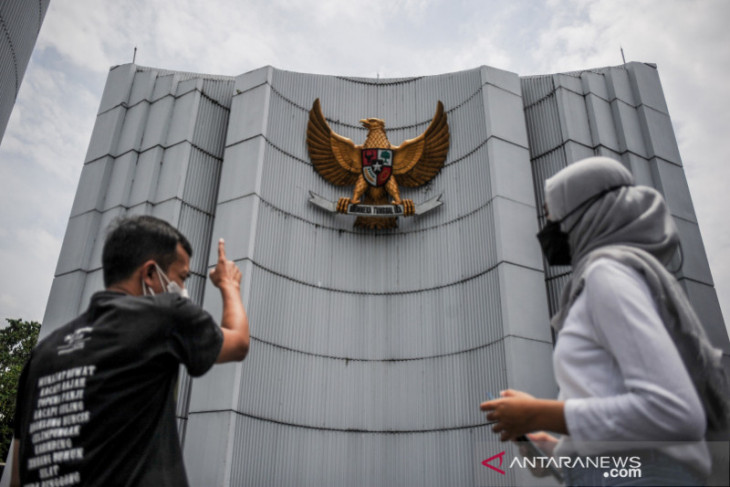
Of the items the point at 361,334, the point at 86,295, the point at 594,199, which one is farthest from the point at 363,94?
the point at 594,199

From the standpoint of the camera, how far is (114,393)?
1.67 meters

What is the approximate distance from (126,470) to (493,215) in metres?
10.7

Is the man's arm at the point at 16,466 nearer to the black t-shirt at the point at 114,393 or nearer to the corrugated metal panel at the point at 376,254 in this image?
the black t-shirt at the point at 114,393

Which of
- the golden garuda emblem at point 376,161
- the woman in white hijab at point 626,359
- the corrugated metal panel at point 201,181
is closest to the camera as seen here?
the woman in white hijab at point 626,359

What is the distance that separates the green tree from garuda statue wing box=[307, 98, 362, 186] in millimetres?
17121

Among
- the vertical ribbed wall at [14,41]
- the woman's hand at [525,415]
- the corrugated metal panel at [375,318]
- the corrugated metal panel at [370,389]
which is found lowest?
the woman's hand at [525,415]

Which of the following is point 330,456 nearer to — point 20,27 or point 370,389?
point 370,389

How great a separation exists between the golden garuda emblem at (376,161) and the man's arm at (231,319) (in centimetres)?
1066

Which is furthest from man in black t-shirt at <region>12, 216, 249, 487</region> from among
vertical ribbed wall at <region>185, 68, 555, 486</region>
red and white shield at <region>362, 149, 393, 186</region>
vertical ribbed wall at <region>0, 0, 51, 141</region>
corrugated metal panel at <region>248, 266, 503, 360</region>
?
vertical ribbed wall at <region>0, 0, 51, 141</region>

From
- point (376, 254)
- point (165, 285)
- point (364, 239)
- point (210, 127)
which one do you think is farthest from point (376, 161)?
point (165, 285)

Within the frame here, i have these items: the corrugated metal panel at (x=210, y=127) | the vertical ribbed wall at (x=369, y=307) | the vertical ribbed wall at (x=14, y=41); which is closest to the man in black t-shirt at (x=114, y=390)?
the vertical ribbed wall at (x=369, y=307)

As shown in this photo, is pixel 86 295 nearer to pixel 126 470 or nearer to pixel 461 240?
pixel 461 240

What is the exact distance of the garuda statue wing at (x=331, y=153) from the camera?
43.5 feet

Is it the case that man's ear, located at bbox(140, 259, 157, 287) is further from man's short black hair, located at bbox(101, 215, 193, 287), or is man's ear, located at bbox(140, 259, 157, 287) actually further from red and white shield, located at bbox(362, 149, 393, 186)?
red and white shield, located at bbox(362, 149, 393, 186)
